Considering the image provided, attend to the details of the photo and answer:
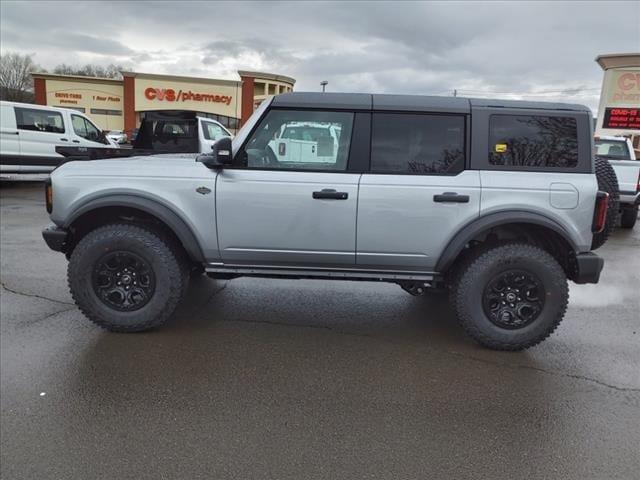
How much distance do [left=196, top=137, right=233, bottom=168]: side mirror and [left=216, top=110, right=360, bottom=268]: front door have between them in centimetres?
9

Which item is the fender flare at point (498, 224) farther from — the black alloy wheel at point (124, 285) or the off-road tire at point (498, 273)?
the black alloy wheel at point (124, 285)

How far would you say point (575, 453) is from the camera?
271 centimetres

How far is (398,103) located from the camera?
394 cm

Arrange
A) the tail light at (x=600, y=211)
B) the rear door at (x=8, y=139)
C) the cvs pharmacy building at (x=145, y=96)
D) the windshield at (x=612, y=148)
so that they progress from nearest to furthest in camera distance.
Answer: the tail light at (x=600, y=211)
the windshield at (x=612, y=148)
the rear door at (x=8, y=139)
the cvs pharmacy building at (x=145, y=96)

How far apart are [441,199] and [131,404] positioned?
8.22 feet

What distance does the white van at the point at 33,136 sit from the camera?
13023 millimetres

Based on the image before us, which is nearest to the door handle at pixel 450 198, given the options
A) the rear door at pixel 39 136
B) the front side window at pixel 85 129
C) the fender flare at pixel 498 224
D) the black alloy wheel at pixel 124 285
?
the fender flare at pixel 498 224

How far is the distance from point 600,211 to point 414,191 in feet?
4.54

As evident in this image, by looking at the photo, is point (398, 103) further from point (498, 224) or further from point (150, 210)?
point (150, 210)

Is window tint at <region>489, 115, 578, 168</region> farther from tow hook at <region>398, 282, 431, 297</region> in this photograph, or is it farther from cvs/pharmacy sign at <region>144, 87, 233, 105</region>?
cvs/pharmacy sign at <region>144, 87, 233, 105</region>

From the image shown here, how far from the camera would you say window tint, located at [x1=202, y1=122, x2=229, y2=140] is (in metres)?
14.9

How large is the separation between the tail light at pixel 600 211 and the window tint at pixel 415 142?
1044 millimetres

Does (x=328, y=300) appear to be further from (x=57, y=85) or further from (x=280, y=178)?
(x=57, y=85)

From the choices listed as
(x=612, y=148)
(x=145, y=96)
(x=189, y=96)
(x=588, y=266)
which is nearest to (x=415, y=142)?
(x=588, y=266)
